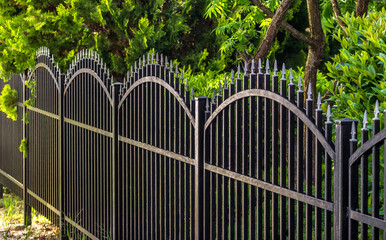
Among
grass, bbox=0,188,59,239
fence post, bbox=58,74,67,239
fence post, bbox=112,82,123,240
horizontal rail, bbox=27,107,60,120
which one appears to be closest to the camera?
fence post, bbox=112,82,123,240

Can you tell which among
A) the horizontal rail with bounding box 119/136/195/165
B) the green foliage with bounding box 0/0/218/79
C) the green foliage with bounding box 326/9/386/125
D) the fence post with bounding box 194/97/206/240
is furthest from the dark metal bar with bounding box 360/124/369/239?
the green foliage with bounding box 0/0/218/79

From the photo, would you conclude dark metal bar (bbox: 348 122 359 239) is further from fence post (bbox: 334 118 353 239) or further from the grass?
the grass

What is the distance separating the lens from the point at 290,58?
10.6 meters

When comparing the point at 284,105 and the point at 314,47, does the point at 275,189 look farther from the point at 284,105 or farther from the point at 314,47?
the point at 314,47

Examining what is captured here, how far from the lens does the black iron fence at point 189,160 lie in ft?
10.7

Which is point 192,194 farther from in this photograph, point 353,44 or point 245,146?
point 353,44

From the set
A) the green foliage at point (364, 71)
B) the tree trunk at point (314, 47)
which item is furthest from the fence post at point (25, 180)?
the green foliage at point (364, 71)

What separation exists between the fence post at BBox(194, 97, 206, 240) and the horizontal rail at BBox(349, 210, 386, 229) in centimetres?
161

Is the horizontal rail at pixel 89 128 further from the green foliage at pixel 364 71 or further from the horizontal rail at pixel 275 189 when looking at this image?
the green foliage at pixel 364 71

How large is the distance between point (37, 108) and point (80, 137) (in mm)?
1761

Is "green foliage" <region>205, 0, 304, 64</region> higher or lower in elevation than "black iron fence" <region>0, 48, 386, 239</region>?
higher

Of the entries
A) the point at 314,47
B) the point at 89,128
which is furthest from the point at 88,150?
the point at 314,47

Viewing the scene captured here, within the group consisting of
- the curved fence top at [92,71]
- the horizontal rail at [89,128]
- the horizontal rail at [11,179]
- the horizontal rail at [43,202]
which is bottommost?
the horizontal rail at [43,202]

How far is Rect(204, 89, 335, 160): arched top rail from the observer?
3.27 meters
